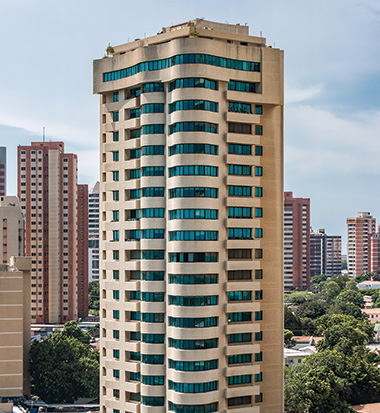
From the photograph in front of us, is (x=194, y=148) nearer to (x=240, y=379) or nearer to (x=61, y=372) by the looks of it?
(x=240, y=379)

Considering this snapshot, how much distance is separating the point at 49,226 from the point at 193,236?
10165 cm

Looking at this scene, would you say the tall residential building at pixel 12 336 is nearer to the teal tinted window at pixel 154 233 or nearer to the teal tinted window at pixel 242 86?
the teal tinted window at pixel 154 233

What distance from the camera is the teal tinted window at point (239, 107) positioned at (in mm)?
47500

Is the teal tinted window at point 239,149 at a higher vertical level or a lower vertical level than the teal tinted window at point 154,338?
higher

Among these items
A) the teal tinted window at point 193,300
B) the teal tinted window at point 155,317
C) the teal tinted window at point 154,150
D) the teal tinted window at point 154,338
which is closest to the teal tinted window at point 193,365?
the teal tinted window at point 154,338

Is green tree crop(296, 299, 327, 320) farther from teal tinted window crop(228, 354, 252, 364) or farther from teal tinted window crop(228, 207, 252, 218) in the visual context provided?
teal tinted window crop(228, 207, 252, 218)

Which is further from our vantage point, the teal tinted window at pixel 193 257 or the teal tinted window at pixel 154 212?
the teal tinted window at pixel 154 212

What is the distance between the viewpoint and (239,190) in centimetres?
4731

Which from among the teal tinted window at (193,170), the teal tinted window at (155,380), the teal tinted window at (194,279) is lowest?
the teal tinted window at (155,380)

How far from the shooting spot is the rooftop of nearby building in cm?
4691

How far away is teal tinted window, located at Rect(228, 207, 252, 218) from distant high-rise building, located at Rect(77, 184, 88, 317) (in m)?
108

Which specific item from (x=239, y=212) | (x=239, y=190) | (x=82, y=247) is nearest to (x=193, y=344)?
(x=239, y=212)

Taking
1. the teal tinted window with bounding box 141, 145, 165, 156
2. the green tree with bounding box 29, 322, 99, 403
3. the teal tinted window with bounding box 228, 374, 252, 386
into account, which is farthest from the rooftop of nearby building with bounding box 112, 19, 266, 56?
the green tree with bounding box 29, 322, 99, 403

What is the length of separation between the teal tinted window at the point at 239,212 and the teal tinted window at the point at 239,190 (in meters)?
1.16
